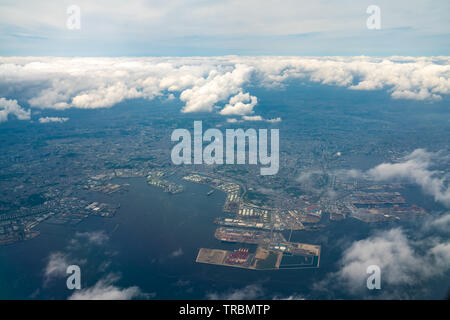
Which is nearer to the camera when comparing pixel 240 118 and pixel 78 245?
pixel 78 245

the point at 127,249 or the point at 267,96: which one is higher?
the point at 267,96

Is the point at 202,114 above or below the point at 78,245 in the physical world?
above

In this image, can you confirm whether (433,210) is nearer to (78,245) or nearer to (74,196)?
(78,245)

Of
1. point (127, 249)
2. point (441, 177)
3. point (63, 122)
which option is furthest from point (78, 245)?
point (63, 122)

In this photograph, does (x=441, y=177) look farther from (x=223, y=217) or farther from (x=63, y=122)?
(x=63, y=122)
